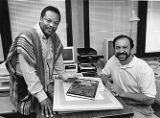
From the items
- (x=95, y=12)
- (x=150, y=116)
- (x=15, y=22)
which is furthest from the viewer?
(x=95, y=12)

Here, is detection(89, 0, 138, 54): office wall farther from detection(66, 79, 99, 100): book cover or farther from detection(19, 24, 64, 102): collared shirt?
detection(66, 79, 99, 100): book cover

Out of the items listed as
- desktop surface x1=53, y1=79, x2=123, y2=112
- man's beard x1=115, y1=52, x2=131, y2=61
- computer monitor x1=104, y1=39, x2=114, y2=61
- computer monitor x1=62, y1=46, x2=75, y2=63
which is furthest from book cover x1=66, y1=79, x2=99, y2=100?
computer monitor x1=104, y1=39, x2=114, y2=61

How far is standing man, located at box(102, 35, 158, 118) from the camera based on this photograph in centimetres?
141

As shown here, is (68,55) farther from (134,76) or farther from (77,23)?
(134,76)

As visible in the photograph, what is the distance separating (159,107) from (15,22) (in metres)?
2.09

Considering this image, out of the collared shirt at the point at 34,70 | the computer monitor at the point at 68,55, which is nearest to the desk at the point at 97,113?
the collared shirt at the point at 34,70

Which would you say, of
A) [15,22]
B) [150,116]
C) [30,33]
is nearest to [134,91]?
[150,116]

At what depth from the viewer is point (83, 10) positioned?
2.37 meters

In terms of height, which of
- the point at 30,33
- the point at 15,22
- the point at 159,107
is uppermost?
the point at 15,22

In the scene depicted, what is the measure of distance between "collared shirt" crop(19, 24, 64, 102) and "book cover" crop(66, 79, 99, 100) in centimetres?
20

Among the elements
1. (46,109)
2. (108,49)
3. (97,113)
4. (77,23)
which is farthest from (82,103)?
(77,23)

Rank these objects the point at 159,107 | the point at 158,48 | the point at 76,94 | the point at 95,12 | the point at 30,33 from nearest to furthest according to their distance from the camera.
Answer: the point at 76,94, the point at 30,33, the point at 159,107, the point at 95,12, the point at 158,48

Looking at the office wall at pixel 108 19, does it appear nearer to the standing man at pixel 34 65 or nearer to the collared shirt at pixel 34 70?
the collared shirt at pixel 34 70

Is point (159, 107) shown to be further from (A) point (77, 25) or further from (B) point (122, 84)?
(A) point (77, 25)
